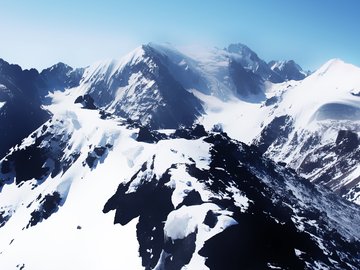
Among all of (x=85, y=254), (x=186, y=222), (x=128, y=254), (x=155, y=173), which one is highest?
(x=186, y=222)

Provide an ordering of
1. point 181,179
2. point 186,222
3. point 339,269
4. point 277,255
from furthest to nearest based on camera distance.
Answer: point 181,179 → point 339,269 → point 186,222 → point 277,255

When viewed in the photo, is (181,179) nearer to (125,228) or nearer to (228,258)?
(125,228)

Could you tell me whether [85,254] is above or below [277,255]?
below

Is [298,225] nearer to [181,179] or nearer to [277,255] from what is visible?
[181,179]

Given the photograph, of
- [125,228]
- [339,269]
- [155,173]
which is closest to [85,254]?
[125,228]

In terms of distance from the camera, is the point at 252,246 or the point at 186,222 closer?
the point at 252,246

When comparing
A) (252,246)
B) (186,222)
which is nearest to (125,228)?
(186,222)

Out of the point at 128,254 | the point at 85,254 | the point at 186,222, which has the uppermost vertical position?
the point at 186,222

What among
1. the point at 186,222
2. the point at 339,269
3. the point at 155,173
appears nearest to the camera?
the point at 186,222

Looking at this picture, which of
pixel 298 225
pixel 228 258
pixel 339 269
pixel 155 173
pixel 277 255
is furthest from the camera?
pixel 298 225
